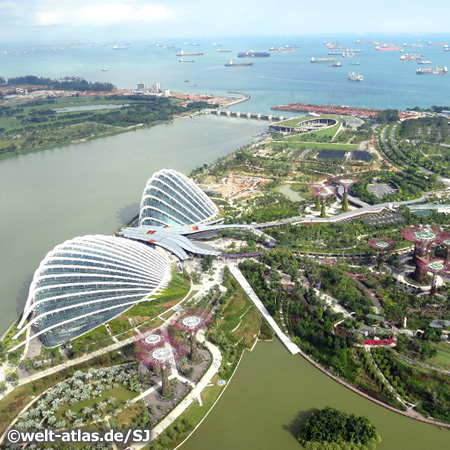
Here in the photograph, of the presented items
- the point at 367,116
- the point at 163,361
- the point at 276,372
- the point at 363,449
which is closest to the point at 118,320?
the point at 163,361

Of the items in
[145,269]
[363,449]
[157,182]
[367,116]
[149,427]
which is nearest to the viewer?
[363,449]

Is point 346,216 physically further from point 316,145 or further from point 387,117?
point 387,117

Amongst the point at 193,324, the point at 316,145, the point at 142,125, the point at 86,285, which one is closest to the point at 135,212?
the point at 86,285

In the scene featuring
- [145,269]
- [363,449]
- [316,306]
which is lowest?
[363,449]

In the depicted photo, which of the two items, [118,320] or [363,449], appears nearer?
[363,449]

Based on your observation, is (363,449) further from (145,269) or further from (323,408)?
(145,269)

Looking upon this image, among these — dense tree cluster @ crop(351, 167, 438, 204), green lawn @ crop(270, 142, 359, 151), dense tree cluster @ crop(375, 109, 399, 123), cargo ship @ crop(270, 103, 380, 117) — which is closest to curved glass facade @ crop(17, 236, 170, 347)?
dense tree cluster @ crop(351, 167, 438, 204)

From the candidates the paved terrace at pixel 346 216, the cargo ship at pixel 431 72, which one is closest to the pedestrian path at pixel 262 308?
the paved terrace at pixel 346 216
